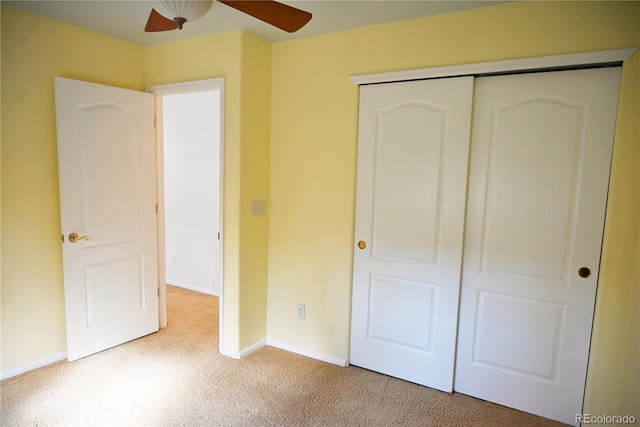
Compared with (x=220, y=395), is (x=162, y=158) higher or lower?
higher

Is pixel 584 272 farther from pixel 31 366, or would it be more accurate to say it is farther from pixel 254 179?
pixel 31 366

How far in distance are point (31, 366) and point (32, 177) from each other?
1275 millimetres

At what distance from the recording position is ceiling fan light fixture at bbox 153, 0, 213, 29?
4.82 feet

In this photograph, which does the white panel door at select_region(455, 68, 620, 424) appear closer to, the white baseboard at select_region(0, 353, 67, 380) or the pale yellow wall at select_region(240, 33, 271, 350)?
the pale yellow wall at select_region(240, 33, 271, 350)

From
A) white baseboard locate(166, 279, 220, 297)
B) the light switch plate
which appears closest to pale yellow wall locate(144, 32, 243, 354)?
the light switch plate

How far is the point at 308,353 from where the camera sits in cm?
292

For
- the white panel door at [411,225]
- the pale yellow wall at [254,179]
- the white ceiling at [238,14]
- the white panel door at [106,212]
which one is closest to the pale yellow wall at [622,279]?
the white panel door at [411,225]

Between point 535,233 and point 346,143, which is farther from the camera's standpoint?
point 346,143

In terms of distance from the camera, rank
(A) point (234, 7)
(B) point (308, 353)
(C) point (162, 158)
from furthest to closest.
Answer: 1. (C) point (162, 158)
2. (B) point (308, 353)
3. (A) point (234, 7)

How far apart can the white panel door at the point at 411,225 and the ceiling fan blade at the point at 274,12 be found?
93 centimetres

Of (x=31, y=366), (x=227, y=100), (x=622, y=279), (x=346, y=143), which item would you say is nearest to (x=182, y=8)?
(x=227, y=100)

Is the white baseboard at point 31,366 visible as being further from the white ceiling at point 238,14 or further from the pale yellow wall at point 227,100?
the white ceiling at point 238,14

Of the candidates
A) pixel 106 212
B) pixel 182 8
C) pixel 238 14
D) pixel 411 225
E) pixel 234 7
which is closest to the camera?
pixel 182 8

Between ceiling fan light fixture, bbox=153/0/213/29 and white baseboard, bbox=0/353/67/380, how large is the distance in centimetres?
247
